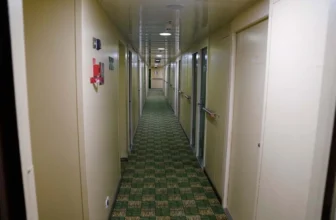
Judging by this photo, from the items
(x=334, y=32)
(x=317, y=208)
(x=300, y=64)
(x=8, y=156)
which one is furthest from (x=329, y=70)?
(x=8, y=156)

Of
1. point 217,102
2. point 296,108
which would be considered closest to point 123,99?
point 217,102

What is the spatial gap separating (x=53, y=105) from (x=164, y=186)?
7.30 feet

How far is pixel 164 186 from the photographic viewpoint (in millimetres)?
3383

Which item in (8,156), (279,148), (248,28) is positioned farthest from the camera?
(248,28)

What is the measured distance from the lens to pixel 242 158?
2342 millimetres

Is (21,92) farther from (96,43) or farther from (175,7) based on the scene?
(175,7)

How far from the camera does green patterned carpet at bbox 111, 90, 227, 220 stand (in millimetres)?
2744

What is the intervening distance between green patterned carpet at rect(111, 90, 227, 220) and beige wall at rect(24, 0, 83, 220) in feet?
3.60

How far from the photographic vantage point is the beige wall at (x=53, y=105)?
1.54 m

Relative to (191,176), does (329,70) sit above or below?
above

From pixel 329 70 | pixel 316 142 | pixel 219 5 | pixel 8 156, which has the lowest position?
pixel 316 142

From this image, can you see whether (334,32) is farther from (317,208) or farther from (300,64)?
(317,208)

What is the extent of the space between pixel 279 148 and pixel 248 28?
1235mm

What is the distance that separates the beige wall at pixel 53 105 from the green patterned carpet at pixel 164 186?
1.10 m
